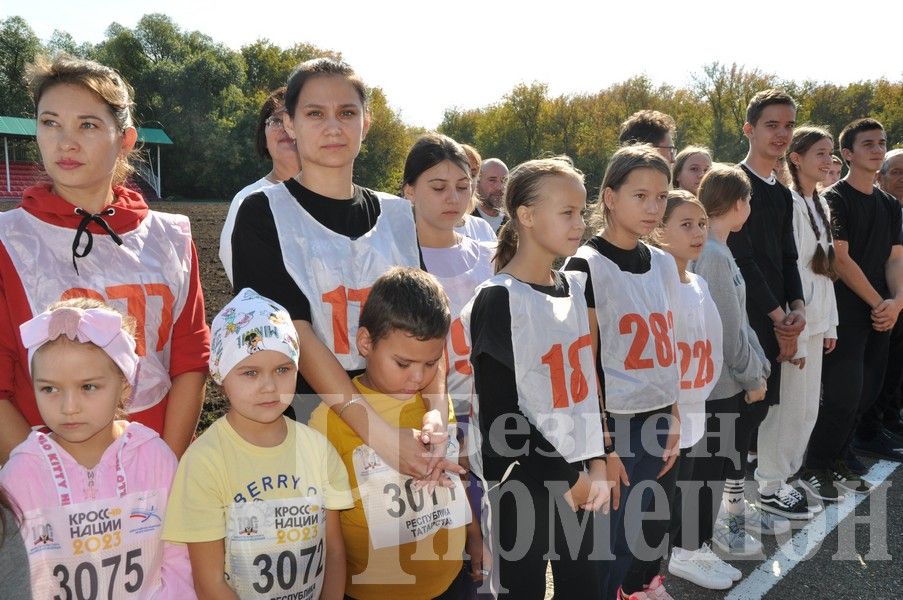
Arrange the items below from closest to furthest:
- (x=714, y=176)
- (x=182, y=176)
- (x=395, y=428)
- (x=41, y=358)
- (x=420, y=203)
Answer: (x=41, y=358) < (x=395, y=428) < (x=420, y=203) < (x=714, y=176) < (x=182, y=176)

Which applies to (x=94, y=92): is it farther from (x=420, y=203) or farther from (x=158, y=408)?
(x=420, y=203)

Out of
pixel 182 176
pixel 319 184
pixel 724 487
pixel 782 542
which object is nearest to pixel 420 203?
pixel 319 184

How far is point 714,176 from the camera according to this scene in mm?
3809

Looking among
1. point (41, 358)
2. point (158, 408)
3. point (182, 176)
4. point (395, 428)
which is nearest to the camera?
point (41, 358)

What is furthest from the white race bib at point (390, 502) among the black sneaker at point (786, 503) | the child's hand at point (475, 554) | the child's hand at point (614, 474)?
the black sneaker at point (786, 503)

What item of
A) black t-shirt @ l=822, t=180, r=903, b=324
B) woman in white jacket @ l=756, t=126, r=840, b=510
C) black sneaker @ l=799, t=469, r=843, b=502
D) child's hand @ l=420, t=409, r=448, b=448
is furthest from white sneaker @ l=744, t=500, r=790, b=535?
child's hand @ l=420, t=409, r=448, b=448

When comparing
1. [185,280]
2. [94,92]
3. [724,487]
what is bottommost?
[724,487]

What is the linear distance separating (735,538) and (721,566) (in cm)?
33

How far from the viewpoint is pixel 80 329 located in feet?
6.17

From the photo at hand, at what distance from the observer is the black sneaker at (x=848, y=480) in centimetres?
477

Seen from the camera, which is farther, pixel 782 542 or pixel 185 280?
pixel 782 542

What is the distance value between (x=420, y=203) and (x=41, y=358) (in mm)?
1966

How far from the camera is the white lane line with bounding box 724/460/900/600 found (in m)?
3.48

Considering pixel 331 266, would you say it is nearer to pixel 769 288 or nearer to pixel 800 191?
pixel 769 288
